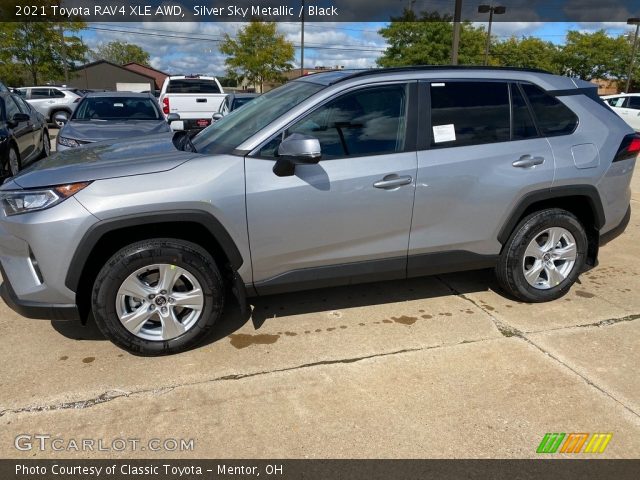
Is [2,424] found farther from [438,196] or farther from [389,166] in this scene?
[438,196]

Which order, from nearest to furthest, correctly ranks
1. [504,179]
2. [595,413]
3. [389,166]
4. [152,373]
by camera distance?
[595,413] < [152,373] < [389,166] < [504,179]

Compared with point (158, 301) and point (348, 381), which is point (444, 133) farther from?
point (158, 301)

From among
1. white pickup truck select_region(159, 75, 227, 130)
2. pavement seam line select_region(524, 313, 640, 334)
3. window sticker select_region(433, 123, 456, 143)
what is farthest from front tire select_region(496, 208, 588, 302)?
white pickup truck select_region(159, 75, 227, 130)

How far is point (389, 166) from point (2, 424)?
2676mm

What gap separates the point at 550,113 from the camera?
380 centimetres

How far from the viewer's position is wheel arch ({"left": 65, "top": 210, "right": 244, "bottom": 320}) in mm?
2854

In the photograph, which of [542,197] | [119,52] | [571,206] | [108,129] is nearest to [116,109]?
[108,129]

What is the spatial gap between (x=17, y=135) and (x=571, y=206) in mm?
7718

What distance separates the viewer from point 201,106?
12289mm

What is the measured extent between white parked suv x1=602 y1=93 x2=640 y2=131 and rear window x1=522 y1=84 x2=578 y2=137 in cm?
1483

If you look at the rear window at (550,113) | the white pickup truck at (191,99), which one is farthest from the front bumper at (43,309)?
the white pickup truck at (191,99)

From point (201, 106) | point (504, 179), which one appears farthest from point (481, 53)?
point (504, 179)

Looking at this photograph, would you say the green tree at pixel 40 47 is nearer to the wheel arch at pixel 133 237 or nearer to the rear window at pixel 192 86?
the rear window at pixel 192 86

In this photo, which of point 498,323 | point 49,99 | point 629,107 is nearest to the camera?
point 498,323
